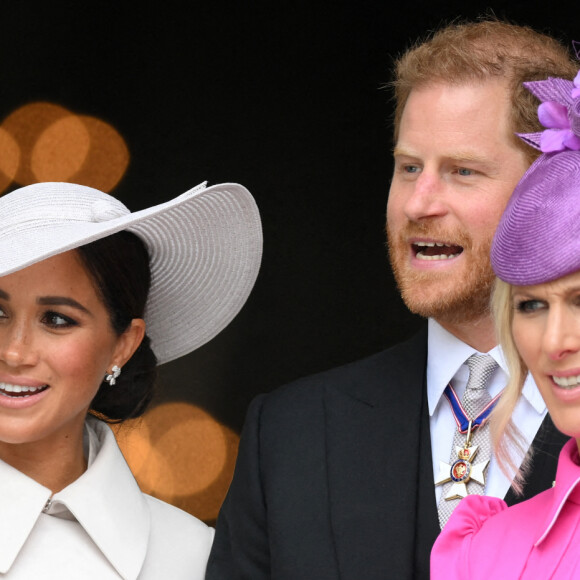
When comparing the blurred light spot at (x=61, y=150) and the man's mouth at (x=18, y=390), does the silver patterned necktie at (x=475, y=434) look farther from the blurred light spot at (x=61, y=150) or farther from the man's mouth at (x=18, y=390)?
the blurred light spot at (x=61, y=150)

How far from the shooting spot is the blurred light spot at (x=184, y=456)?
4797 mm

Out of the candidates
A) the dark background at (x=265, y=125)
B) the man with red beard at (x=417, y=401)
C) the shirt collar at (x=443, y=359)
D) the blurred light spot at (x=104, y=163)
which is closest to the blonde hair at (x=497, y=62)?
the man with red beard at (x=417, y=401)

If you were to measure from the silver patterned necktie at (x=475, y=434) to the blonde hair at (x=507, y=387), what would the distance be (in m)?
0.19

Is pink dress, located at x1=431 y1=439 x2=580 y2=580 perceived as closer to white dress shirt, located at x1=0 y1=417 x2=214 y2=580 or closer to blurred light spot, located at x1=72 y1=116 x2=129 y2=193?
white dress shirt, located at x1=0 y1=417 x2=214 y2=580

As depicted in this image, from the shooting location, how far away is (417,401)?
3.03 metres

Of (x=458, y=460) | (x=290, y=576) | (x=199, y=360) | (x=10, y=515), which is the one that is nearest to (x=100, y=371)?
(x=10, y=515)

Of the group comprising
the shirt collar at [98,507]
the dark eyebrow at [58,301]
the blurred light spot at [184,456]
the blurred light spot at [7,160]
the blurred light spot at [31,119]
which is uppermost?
the blurred light spot at [31,119]

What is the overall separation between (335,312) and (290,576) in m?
1.98

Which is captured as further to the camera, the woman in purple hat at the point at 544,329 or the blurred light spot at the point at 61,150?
the blurred light spot at the point at 61,150

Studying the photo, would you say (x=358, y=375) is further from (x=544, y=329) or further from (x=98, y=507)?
(x=544, y=329)

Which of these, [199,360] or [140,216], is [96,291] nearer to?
[140,216]

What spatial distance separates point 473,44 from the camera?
312 centimetres

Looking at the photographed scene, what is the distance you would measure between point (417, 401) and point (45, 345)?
2.76 ft

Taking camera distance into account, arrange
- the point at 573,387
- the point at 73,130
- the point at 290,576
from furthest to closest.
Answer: the point at 73,130 → the point at 290,576 → the point at 573,387
